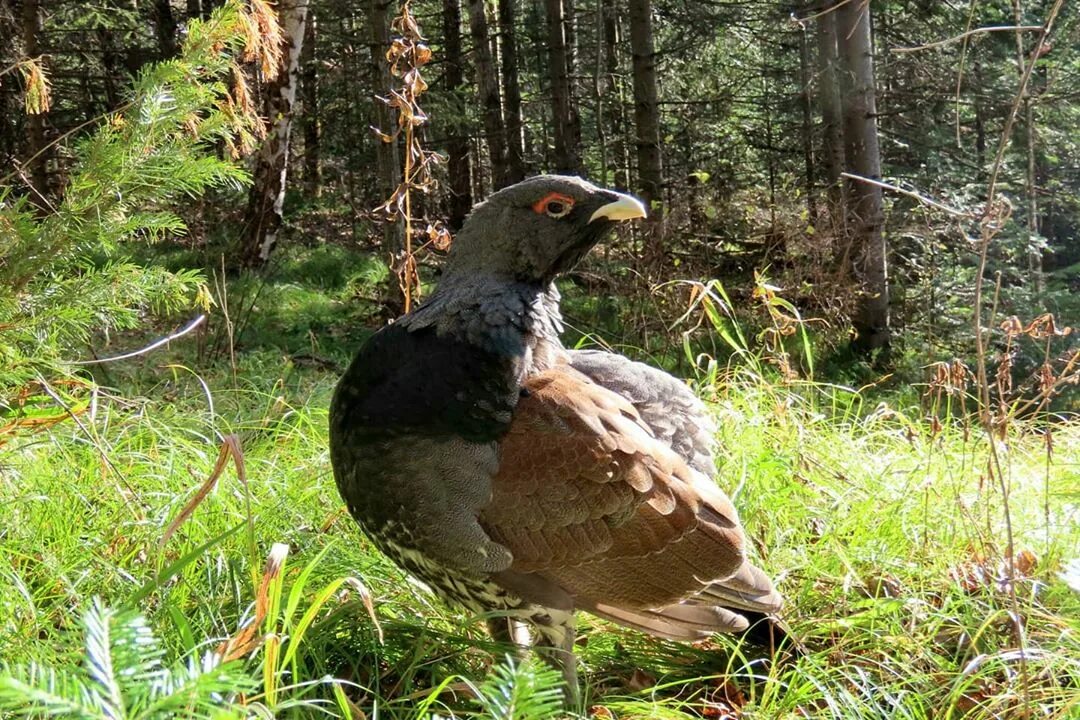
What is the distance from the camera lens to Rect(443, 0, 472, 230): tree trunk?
14500 millimetres

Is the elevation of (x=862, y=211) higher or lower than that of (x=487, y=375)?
lower

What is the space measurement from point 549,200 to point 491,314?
390 mm

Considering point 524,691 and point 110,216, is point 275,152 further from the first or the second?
point 524,691

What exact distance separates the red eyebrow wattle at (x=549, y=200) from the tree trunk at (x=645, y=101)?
8.27 meters

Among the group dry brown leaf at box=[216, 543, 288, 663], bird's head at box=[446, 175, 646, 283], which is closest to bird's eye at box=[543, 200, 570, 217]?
bird's head at box=[446, 175, 646, 283]

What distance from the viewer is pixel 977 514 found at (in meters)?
3.16

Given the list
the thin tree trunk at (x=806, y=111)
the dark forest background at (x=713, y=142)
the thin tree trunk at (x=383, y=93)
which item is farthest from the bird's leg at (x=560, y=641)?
the thin tree trunk at (x=806, y=111)

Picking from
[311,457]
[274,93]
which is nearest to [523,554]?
[311,457]

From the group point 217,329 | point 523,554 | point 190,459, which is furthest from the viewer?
point 217,329

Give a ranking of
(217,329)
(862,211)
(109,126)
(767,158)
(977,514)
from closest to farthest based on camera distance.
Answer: (109,126) → (977,514) → (217,329) → (862,211) → (767,158)

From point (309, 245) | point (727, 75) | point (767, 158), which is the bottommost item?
point (309, 245)

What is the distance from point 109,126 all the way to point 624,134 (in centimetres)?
1306

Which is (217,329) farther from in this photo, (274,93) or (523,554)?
(523,554)

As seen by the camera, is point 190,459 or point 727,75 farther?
point 727,75
